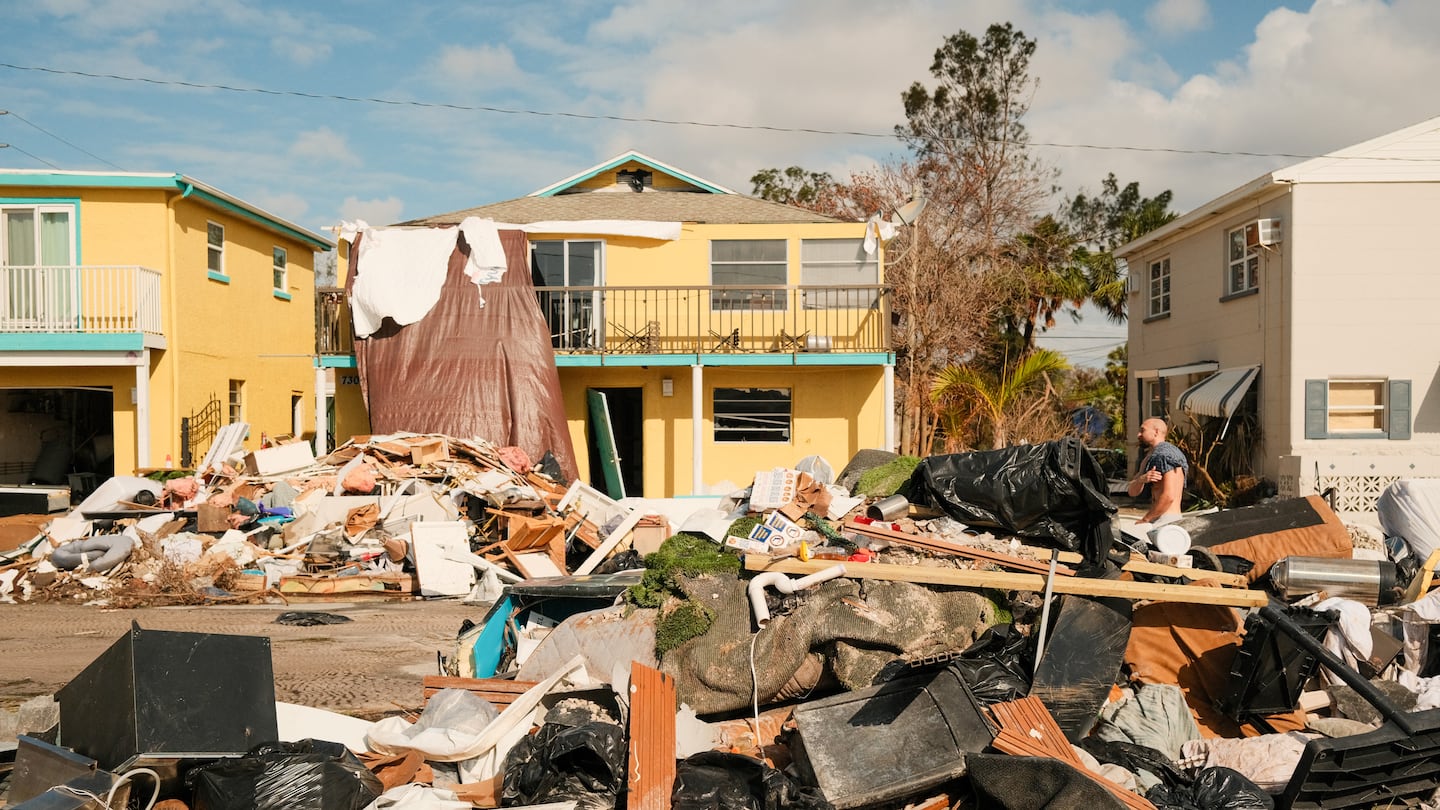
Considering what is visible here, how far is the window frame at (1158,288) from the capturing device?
2114cm

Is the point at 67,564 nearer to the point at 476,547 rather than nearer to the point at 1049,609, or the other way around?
the point at 476,547

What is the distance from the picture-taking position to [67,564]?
36.0 feet

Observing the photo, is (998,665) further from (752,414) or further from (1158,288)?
(1158,288)

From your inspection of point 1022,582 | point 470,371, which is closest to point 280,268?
point 470,371

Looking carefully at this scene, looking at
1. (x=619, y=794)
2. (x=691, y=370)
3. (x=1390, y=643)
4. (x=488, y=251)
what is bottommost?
(x=619, y=794)

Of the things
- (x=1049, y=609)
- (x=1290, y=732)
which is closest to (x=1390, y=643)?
(x=1290, y=732)

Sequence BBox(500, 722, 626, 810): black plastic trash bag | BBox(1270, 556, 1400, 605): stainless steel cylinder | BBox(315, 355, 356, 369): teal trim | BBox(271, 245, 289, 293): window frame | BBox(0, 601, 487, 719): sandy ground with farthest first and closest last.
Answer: BBox(271, 245, 289, 293): window frame → BBox(315, 355, 356, 369): teal trim → BBox(0, 601, 487, 719): sandy ground → BBox(1270, 556, 1400, 605): stainless steel cylinder → BBox(500, 722, 626, 810): black plastic trash bag

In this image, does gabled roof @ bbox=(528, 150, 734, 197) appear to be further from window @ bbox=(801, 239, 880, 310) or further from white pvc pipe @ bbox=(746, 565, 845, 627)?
white pvc pipe @ bbox=(746, 565, 845, 627)

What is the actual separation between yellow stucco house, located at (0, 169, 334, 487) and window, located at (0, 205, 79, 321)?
0.02 meters

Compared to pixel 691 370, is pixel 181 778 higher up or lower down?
lower down

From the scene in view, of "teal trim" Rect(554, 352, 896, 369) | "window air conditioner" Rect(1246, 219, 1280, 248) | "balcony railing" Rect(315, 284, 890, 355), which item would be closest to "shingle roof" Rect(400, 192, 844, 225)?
"balcony railing" Rect(315, 284, 890, 355)

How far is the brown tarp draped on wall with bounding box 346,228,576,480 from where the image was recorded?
15141 millimetres

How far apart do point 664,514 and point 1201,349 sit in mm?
11658

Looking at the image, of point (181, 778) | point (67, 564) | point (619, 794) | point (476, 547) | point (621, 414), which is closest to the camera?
point (181, 778)
